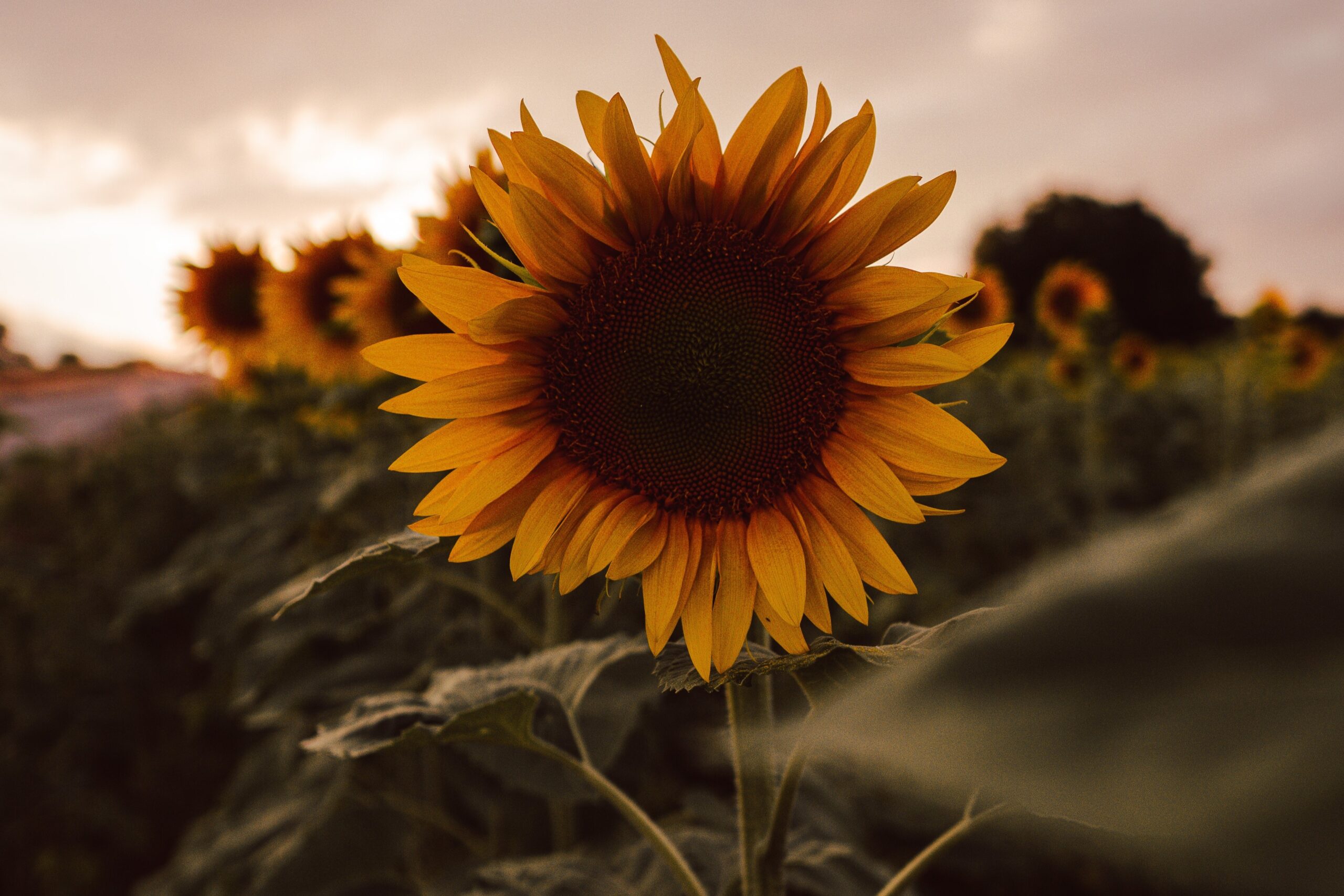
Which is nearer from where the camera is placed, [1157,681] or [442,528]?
[1157,681]

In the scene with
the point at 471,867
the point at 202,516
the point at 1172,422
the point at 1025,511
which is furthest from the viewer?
the point at 1172,422

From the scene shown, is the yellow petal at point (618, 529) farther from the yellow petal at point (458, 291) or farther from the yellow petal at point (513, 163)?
the yellow petal at point (513, 163)

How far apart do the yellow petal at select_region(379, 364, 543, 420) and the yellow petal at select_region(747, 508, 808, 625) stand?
31cm

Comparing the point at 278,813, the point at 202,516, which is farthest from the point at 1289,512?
the point at 202,516

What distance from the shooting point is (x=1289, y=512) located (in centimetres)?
21

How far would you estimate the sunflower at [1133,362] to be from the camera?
7.42m

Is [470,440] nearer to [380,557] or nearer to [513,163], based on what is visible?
A: [380,557]

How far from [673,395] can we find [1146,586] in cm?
87

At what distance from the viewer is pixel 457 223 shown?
6.34 ft

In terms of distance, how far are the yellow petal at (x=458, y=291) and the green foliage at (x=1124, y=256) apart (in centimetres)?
2495

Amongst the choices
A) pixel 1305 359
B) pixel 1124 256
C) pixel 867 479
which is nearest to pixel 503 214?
pixel 867 479

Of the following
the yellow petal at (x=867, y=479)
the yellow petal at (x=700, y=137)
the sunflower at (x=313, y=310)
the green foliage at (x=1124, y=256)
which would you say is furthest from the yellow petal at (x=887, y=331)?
the green foliage at (x=1124, y=256)

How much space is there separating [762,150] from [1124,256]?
96.6ft

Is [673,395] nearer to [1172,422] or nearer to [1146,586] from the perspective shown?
[1146,586]
